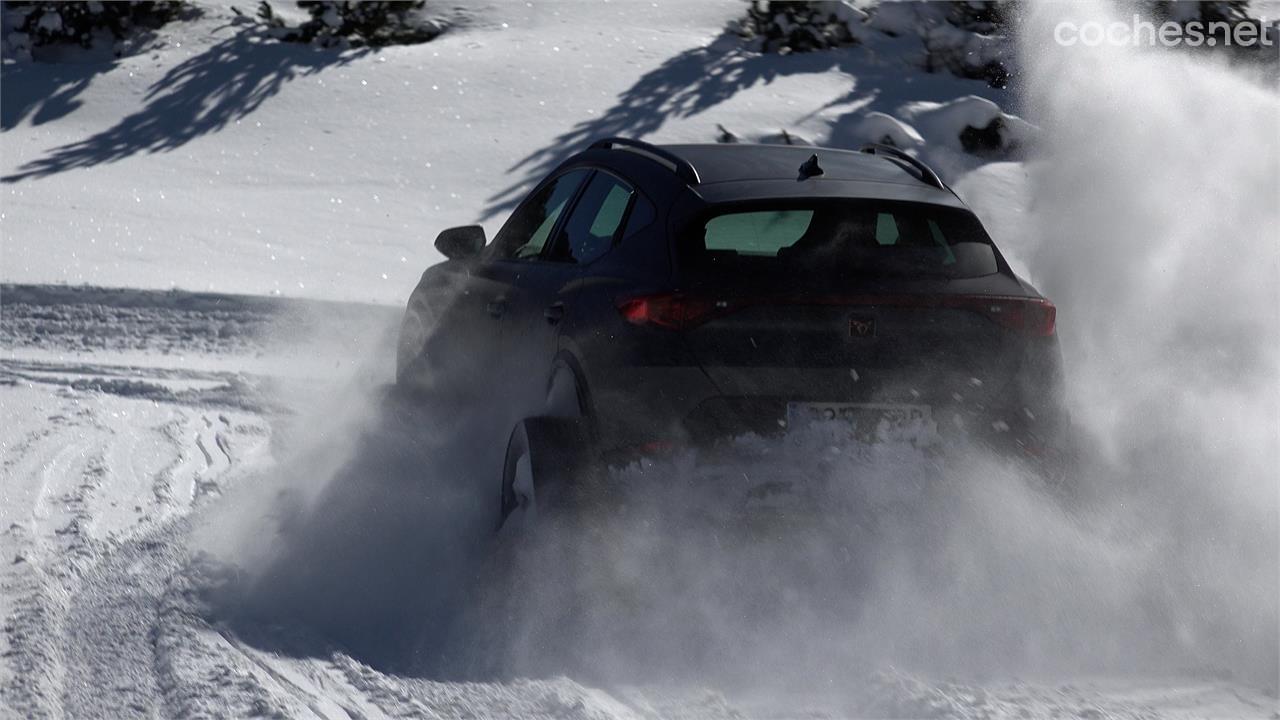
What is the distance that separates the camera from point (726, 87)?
15.6 m

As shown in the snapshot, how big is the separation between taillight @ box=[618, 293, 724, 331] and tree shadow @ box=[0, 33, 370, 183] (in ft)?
→ 35.7

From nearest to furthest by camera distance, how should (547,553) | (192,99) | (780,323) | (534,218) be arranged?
(780,323) → (547,553) → (534,218) → (192,99)

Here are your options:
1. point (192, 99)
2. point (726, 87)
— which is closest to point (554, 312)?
point (726, 87)

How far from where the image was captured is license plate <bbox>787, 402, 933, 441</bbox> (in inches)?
162

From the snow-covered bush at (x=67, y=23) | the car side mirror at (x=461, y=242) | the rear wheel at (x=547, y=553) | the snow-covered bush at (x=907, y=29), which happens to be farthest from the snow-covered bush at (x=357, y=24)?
the rear wheel at (x=547, y=553)

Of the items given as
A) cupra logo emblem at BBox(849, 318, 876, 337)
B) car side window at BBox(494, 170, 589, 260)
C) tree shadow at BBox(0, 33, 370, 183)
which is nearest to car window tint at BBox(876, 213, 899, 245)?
cupra logo emblem at BBox(849, 318, 876, 337)

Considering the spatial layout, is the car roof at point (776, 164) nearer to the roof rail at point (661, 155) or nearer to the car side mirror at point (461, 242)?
the roof rail at point (661, 155)

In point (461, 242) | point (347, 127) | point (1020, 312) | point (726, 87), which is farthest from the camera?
point (726, 87)

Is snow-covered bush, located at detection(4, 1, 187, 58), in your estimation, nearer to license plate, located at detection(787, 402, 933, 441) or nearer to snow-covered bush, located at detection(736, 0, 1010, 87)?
snow-covered bush, located at detection(736, 0, 1010, 87)

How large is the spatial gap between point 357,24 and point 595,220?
12.7 m

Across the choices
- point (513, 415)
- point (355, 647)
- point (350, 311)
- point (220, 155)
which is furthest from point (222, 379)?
point (220, 155)

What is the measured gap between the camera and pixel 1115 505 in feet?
15.2

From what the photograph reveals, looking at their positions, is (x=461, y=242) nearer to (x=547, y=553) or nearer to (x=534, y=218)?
(x=534, y=218)

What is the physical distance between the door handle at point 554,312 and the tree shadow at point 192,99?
33.2 ft
